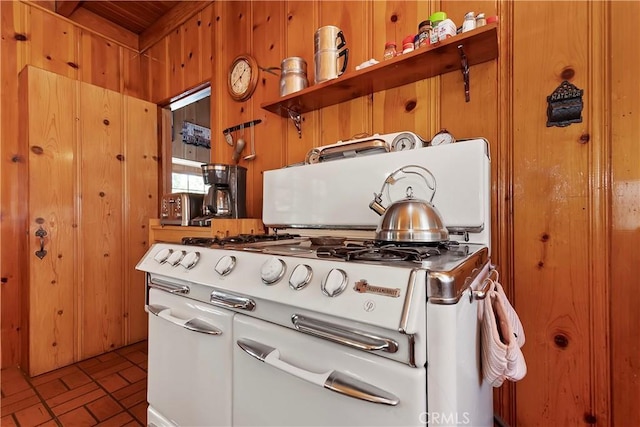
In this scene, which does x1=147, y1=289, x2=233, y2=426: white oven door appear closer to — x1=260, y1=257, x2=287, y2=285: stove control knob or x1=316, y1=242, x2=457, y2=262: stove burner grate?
x1=260, y1=257, x2=287, y2=285: stove control knob

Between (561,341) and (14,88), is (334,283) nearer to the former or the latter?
(561,341)

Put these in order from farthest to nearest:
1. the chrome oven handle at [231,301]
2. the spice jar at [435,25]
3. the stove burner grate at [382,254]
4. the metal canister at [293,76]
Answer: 1. the metal canister at [293,76]
2. the spice jar at [435,25]
3. the chrome oven handle at [231,301]
4. the stove burner grate at [382,254]

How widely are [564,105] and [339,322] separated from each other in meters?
1.10

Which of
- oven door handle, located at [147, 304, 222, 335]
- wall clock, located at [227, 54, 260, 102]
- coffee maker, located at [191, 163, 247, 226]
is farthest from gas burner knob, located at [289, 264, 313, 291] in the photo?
wall clock, located at [227, 54, 260, 102]

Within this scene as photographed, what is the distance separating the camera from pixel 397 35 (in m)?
1.44

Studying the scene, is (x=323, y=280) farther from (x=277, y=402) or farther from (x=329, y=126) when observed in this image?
(x=329, y=126)

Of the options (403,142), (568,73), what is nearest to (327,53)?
(403,142)

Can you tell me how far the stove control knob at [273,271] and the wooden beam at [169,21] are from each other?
7.79ft

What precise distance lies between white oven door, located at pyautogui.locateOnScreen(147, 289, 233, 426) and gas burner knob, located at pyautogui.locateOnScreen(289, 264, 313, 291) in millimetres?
272

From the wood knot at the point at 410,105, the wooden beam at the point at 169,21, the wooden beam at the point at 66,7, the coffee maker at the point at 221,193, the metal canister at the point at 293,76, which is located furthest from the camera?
the wooden beam at the point at 169,21

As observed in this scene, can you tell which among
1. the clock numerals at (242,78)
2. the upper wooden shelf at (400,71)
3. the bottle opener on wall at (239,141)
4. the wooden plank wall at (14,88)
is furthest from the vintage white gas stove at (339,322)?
the wooden plank wall at (14,88)

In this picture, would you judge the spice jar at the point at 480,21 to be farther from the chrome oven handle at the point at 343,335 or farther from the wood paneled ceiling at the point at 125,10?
the wood paneled ceiling at the point at 125,10

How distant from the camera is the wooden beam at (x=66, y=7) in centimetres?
220

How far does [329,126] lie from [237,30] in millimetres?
1114
